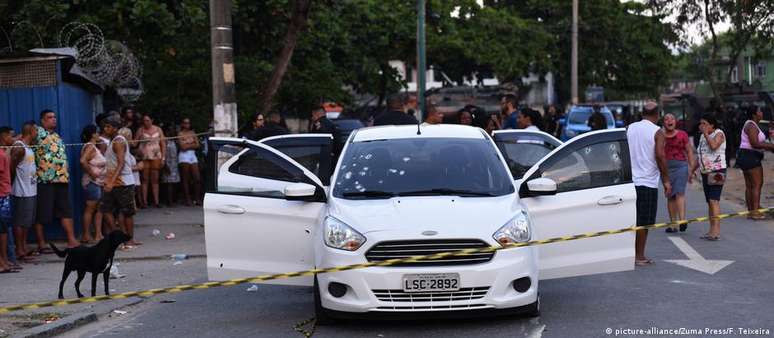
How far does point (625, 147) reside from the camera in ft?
32.0

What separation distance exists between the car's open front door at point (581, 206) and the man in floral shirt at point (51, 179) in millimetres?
6937

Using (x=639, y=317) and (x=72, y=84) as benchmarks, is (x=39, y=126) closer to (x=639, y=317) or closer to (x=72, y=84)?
(x=72, y=84)

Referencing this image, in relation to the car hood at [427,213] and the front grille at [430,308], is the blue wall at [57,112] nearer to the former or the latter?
the car hood at [427,213]

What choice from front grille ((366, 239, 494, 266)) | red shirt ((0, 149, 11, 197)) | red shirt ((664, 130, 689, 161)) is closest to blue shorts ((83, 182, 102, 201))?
red shirt ((0, 149, 11, 197))

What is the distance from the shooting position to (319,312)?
8.56m

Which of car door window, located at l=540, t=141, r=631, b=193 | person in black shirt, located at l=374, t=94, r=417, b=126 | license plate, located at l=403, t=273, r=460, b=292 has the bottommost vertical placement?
license plate, located at l=403, t=273, r=460, b=292

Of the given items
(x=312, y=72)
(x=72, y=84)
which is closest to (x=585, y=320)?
(x=72, y=84)

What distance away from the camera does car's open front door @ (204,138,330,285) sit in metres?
9.06

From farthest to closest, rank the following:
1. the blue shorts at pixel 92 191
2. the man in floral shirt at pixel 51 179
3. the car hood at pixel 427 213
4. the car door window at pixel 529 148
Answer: the blue shorts at pixel 92 191 → the man in floral shirt at pixel 51 179 → the car door window at pixel 529 148 → the car hood at pixel 427 213

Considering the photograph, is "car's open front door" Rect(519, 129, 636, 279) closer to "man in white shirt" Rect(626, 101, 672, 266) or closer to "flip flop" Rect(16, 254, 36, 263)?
"man in white shirt" Rect(626, 101, 672, 266)

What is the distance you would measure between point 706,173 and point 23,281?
8.49 meters

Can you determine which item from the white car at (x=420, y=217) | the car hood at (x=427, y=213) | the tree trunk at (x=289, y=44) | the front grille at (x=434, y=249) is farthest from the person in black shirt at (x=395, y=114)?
the front grille at (x=434, y=249)

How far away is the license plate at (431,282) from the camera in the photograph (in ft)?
26.2

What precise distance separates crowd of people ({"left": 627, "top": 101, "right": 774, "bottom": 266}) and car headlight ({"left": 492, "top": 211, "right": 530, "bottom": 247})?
9.96 ft
